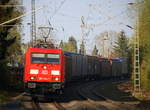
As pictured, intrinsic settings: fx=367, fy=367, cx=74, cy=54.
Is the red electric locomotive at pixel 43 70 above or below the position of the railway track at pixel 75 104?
above

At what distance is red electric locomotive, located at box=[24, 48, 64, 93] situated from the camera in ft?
69.7

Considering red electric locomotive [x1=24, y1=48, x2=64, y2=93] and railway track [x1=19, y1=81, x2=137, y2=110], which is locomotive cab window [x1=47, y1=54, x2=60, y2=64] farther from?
railway track [x1=19, y1=81, x2=137, y2=110]

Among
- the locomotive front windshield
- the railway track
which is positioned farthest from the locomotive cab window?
the railway track

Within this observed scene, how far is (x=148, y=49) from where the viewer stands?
32062mm

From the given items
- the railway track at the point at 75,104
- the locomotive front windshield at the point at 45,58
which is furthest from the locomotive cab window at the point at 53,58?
the railway track at the point at 75,104

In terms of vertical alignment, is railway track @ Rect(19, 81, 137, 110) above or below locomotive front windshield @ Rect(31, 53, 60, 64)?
below

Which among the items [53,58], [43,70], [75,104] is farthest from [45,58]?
[75,104]

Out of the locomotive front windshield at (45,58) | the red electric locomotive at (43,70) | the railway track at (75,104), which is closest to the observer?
the railway track at (75,104)

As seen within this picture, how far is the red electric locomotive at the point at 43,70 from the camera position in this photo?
21.2 m

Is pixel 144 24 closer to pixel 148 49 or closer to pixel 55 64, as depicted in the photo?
pixel 148 49

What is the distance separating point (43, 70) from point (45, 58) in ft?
2.49

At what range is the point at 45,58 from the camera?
2175 centimetres

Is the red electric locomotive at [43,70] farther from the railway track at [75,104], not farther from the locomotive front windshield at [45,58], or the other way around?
the railway track at [75,104]

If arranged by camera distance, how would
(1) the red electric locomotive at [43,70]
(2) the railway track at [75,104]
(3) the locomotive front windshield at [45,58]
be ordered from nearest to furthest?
(2) the railway track at [75,104]
(1) the red electric locomotive at [43,70]
(3) the locomotive front windshield at [45,58]
